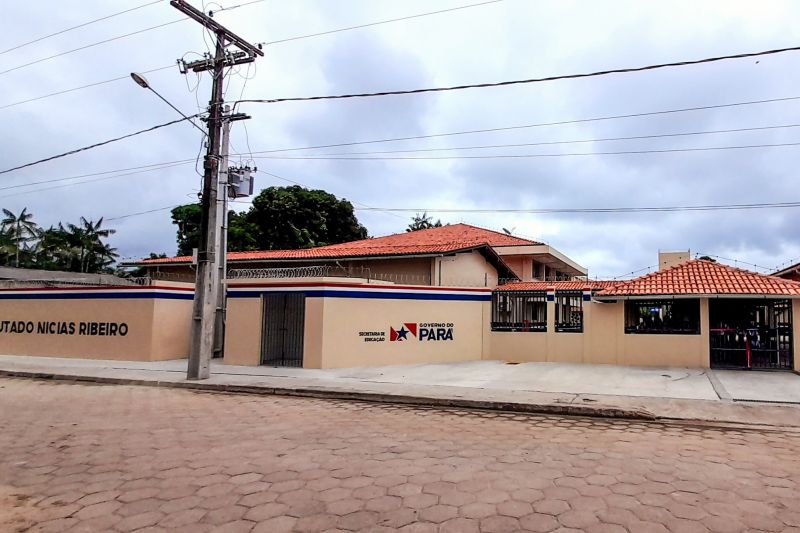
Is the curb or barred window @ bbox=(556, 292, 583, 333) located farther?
barred window @ bbox=(556, 292, 583, 333)

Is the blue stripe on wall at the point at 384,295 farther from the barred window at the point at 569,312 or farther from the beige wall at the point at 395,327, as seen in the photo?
the barred window at the point at 569,312

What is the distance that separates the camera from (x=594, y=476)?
4.97 metres

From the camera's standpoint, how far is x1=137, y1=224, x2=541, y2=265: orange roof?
60.7 feet

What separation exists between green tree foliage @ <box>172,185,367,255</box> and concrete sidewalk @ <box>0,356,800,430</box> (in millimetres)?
17476

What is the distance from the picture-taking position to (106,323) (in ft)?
55.9

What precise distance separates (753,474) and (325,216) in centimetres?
3076

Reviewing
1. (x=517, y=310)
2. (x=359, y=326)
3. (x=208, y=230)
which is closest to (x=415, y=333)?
(x=359, y=326)

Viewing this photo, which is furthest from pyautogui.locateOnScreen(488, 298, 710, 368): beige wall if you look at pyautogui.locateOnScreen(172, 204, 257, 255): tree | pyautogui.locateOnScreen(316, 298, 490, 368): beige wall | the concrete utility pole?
pyautogui.locateOnScreen(172, 204, 257, 255): tree

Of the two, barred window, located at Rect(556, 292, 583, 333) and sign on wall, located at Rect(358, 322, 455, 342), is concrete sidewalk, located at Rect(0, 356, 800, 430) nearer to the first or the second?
sign on wall, located at Rect(358, 322, 455, 342)

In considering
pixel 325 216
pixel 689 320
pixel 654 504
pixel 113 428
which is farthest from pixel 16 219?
pixel 654 504

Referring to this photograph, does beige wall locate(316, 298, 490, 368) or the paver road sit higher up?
beige wall locate(316, 298, 490, 368)

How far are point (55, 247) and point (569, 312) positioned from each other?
130 feet

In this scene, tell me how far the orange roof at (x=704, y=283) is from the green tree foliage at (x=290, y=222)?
70.5 ft

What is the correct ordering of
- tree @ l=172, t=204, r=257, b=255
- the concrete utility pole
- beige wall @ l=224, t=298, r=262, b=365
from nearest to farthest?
the concrete utility pole < beige wall @ l=224, t=298, r=262, b=365 < tree @ l=172, t=204, r=257, b=255
